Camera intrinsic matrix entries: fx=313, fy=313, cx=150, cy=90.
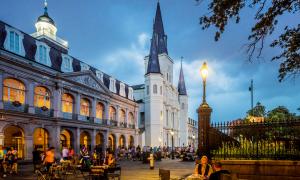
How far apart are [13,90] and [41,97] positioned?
3.90m

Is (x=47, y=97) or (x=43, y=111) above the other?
(x=47, y=97)

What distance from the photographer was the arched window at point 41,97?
3084 centimetres

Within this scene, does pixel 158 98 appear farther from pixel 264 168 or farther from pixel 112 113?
pixel 264 168

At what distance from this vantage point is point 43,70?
30.7 meters

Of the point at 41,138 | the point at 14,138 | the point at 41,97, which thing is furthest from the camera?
the point at 41,138

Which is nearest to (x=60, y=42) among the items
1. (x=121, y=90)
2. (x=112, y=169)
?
(x=121, y=90)

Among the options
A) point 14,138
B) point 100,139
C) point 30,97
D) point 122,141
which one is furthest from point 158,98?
point 14,138

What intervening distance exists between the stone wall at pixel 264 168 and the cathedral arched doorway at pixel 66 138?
1036 inches

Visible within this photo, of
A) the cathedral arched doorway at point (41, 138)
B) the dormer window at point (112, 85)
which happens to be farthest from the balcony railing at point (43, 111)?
the dormer window at point (112, 85)

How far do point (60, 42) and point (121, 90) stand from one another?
12.1 meters

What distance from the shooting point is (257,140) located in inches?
508

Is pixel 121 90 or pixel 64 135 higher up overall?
pixel 121 90

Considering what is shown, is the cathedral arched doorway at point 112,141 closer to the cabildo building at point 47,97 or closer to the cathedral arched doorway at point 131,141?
the cabildo building at point 47,97

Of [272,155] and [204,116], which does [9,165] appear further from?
[272,155]
